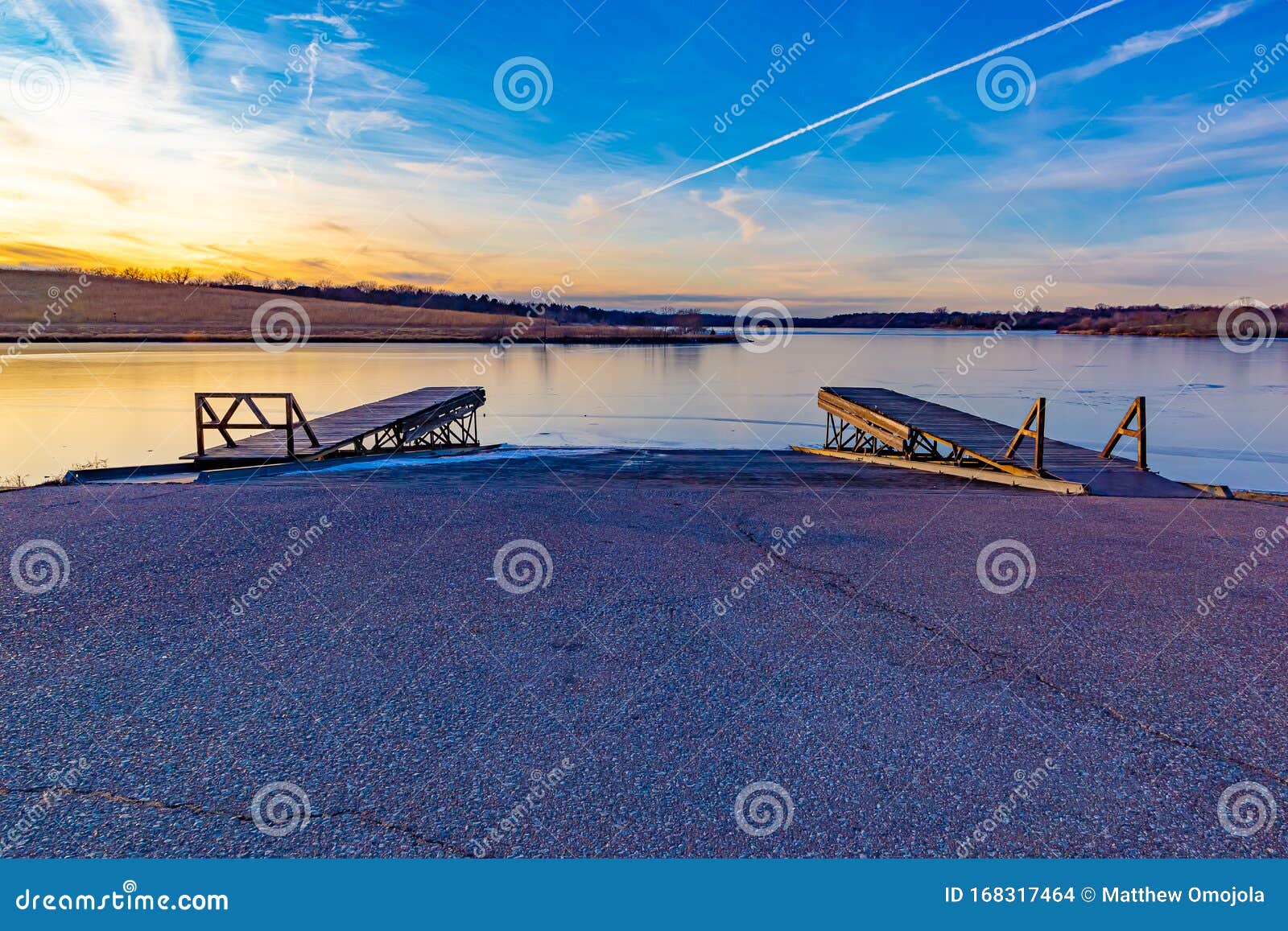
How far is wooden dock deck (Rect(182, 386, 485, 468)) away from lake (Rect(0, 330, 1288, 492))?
2445 mm

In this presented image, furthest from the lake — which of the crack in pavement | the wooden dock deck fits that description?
the crack in pavement

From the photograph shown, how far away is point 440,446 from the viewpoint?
22438 millimetres

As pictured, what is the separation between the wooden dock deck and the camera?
14.8m

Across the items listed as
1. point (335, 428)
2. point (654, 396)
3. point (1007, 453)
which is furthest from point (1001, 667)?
point (654, 396)

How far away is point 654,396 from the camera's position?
41781mm

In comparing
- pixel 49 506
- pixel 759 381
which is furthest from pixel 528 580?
pixel 759 381

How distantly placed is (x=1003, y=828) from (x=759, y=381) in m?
49.4

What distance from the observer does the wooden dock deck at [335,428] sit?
1478 cm

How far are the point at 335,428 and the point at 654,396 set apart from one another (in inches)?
983

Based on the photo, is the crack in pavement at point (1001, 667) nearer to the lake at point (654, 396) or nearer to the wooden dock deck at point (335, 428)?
the wooden dock deck at point (335, 428)

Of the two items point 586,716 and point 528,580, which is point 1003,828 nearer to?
point 586,716

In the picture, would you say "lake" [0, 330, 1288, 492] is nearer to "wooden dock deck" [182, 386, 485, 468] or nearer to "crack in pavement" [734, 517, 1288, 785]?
"wooden dock deck" [182, 386, 485, 468]

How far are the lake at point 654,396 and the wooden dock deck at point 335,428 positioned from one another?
96.2 inches

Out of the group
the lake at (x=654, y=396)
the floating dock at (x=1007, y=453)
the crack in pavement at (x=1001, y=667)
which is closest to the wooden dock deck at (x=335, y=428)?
the lake at (x=654, y=396)
